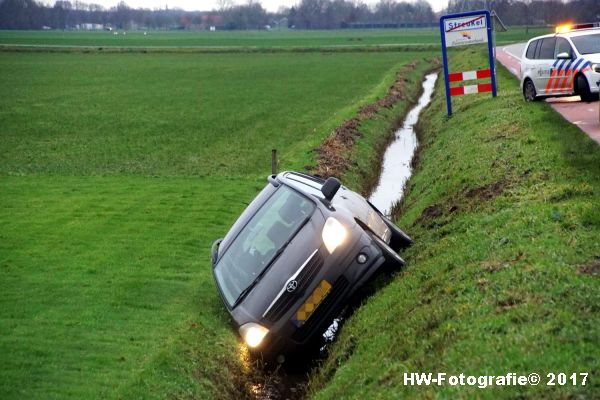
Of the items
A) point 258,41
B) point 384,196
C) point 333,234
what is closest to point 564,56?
point 384,196

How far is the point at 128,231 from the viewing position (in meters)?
14.8

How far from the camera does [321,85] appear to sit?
170ft

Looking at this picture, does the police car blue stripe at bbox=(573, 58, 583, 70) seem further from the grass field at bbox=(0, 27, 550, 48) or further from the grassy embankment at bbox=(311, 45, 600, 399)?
the grass field at bbox=(0, 27, 550, 48)

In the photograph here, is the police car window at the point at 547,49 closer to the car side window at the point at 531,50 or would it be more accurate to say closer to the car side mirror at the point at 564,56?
the car side window at the point at 531,50

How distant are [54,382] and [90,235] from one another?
614 centimetres

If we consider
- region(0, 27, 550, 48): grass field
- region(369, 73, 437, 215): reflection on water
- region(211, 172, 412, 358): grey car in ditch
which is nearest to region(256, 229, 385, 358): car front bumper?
region(211, 172, 412, 358): grey car in ditch

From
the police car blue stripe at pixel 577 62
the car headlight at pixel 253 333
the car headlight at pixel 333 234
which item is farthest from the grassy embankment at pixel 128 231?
the police car blue stripe at pixel 577 62

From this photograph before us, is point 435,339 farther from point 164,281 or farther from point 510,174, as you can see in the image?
point 510,174

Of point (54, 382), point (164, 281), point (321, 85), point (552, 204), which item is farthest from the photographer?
point (321, 85)

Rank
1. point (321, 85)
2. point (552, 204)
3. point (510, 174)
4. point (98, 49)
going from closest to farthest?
point (552, 204) < point (510, 174) < point (321, 85) < point (98, 49)

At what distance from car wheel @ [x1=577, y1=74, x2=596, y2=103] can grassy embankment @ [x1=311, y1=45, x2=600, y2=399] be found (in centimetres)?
741

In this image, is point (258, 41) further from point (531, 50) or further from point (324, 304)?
point (324, 304)

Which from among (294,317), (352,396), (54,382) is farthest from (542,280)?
(54,382)

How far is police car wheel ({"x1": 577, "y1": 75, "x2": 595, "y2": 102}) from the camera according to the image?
22156 mm
